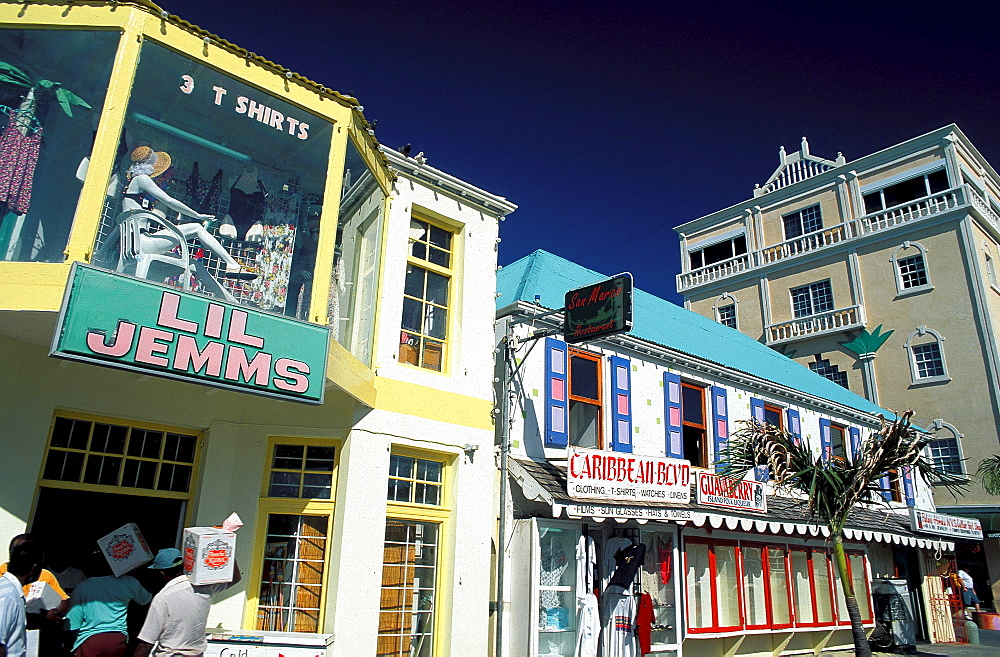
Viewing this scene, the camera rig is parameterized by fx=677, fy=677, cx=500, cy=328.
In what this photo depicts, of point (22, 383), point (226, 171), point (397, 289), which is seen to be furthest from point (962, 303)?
point (22, 383)

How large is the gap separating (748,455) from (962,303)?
59.7 ft

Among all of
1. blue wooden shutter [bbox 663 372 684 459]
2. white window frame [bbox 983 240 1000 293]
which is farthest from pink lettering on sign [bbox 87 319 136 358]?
white window frame [bbox 983 240 1000 293]

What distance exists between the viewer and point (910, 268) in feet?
85.9

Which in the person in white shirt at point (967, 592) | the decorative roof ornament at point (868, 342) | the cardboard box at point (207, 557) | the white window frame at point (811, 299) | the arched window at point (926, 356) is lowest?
the person in white shirt at point (967, 592)

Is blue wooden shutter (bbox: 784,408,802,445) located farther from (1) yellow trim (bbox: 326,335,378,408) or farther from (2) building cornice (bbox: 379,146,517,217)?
(1) yellow trim (bbox: 326,335,378,408)

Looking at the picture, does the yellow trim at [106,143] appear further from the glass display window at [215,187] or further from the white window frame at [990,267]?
the white window frame at [990,267]

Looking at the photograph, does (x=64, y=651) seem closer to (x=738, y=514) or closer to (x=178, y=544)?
(x=178, y=544)

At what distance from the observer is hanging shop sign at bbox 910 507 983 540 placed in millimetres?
17047

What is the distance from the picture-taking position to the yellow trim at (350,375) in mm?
7375

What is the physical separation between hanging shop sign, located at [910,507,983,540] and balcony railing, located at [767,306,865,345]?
907 centimetres

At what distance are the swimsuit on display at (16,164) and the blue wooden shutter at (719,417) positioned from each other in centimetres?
1246

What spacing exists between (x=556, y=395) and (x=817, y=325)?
2065 centimetres

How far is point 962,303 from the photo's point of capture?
79.9 ft

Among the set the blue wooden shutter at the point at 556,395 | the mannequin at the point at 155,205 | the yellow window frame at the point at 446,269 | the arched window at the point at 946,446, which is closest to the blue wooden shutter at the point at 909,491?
the arched window at the point at 946,446
